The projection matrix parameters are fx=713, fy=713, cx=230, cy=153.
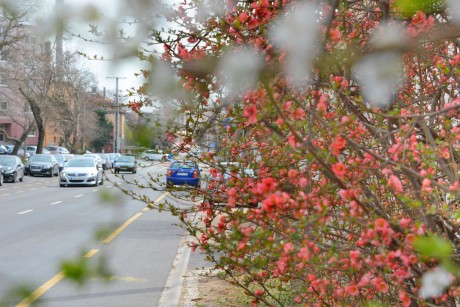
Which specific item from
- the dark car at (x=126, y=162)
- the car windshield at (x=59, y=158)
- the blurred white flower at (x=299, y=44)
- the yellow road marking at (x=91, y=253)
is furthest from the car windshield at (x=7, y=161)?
the yellow road marking at (x=91, y=253)

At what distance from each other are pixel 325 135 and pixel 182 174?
263 cm

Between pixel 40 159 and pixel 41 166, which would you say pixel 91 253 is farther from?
pixel 40 159

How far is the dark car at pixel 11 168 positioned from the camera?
3519 cm

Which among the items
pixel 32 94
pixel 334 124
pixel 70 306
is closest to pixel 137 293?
pixel 70 306

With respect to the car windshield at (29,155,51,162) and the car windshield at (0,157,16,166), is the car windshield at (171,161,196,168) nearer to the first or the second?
the car windshield at (0,157,16,166)

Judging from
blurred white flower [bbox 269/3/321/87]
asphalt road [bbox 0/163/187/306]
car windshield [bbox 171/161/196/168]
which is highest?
blurred white flower [bbox 269/3/321/87]

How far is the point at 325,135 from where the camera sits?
3389mm

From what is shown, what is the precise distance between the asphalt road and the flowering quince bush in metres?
0.48

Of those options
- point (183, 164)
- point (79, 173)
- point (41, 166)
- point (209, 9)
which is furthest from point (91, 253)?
point (41, 166)

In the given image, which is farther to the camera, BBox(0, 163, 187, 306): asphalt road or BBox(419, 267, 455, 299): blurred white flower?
BBox(419, 267, 455, 299): blurred white flower

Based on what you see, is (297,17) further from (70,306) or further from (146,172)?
(70,306)

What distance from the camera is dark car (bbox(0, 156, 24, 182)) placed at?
1385 inches

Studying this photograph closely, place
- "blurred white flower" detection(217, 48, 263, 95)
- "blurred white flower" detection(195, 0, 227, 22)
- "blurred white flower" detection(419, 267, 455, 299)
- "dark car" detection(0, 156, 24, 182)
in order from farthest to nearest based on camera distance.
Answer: "dark car" detection(0, 156, 24, 182) < "blurred white flower" detection(195, 0, 227, 22) < "blurred white flower" detection(419, 267, 455, 299) < "blurred white flower" detection(217, 48, 263, 95)

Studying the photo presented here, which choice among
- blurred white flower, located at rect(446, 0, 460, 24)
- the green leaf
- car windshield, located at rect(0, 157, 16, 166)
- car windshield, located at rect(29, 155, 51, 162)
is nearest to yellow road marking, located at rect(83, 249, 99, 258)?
the green leaf
